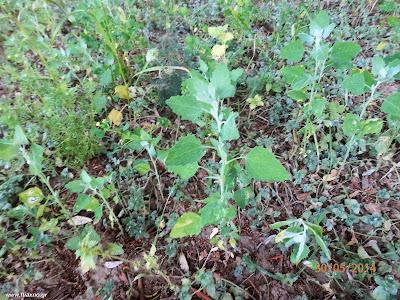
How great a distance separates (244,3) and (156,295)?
234 cm

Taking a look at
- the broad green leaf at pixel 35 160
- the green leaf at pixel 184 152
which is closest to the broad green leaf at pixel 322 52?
the green leaf at pixel 184 152

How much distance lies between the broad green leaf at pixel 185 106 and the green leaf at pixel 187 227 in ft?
1.76

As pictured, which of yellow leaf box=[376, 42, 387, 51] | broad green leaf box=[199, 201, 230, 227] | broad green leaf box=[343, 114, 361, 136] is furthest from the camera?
yellow leaf box=[376, 42, 387, 51]

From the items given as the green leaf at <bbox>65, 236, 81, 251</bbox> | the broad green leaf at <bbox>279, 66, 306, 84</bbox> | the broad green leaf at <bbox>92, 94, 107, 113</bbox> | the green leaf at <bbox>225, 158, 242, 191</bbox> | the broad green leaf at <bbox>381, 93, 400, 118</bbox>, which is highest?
the broad green leaf at <bbox>279, 66, 306, 84</bbox>

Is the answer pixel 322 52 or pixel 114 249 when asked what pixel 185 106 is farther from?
pixel 114 249

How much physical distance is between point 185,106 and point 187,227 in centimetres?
62

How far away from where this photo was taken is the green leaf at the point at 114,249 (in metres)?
1.49

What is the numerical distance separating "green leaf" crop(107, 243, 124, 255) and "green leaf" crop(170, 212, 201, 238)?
43cm

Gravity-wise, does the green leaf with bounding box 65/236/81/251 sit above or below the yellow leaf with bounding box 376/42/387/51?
below

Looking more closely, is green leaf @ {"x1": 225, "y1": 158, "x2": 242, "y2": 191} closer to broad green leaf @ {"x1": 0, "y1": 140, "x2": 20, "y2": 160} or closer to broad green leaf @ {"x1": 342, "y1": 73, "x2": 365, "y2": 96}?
broad green leaf @ {"x1": 342, "y1": 73, "x2": 365, "y2": 96}

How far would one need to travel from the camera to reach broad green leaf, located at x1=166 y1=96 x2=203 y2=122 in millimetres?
1100

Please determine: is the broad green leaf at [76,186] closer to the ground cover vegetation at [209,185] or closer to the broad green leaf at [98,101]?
the ground cover vegetation at [209,185]

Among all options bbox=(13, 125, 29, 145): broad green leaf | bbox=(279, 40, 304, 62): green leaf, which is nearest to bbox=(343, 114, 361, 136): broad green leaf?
bbox=(279, 40, 304, 62): green leaf

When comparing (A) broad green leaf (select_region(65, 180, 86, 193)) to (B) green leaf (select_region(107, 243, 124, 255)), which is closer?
(A) broad green leaf (select_region(65, 180, 86, 193))
